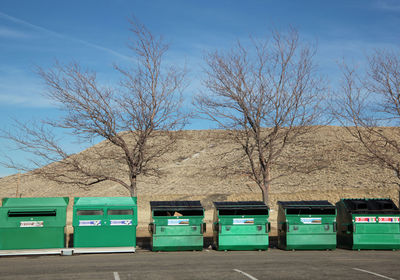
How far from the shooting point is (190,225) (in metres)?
13.5

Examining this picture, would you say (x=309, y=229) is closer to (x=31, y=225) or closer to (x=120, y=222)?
(x=120, y=222)

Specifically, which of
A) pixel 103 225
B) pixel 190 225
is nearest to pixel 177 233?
pixel 190 225

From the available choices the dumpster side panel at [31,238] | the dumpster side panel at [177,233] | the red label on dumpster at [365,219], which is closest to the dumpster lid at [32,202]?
the dumpster side panel at [31,238]

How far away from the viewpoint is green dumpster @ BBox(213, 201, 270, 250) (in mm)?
13570

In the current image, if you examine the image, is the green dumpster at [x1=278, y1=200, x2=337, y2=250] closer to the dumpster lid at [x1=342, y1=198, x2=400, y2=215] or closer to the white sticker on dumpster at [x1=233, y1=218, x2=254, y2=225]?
the dumpster lid at [x1=342, y1=198, x2=400, y2=215]

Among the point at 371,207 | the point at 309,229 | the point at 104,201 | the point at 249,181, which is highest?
the point at 249,181

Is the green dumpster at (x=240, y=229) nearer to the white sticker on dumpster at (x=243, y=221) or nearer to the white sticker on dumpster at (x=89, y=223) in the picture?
the white sticker on dumpster at (x=243, y=221)

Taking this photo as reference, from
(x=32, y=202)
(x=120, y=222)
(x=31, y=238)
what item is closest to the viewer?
(x=31, y=238)

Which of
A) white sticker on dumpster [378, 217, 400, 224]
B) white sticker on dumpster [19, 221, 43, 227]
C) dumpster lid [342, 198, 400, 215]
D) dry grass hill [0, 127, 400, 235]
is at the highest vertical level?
dry grass hill [0, 127, 400, 235]

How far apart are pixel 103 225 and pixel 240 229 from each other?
3.89m

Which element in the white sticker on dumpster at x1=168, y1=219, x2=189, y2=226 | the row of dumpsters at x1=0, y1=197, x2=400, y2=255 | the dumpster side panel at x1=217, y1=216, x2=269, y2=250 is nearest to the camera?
the row of dumpsters at x1=0, y1=197, x2=400, y2=255

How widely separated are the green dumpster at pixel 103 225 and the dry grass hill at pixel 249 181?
60.4 feet

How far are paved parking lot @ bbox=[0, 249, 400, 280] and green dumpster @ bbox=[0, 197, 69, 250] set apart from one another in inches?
16.7

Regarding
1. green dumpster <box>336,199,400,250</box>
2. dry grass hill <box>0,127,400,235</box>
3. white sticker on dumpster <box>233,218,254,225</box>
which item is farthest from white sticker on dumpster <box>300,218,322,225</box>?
dry grass hill <box>0,127,400,235</box>
